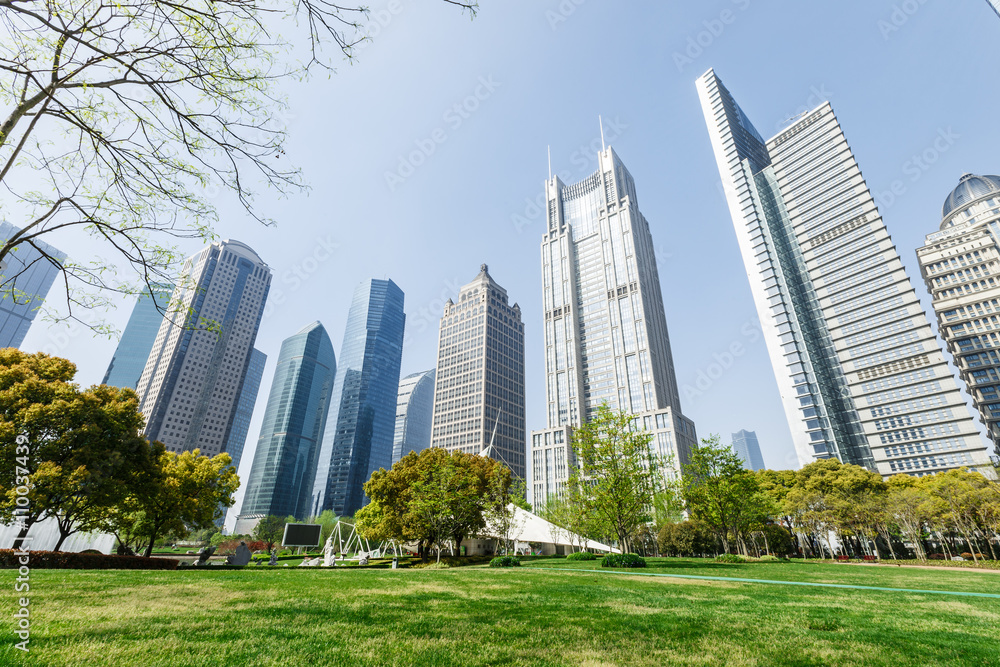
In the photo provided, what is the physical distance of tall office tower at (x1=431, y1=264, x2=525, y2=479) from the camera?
120 m

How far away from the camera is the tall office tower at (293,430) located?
151625 mm

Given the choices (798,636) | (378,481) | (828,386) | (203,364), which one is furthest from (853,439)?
(203,364)

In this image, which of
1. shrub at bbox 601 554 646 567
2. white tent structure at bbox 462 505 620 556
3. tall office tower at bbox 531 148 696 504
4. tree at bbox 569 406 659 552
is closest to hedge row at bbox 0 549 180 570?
tree at bbox 569 406 659 552

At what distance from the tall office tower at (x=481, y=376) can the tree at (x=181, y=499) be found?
8370 cm

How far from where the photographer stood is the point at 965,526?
36.5 metres

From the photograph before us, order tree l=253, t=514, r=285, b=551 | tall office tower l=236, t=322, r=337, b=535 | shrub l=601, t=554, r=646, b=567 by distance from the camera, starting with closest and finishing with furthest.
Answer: shrub l=601, t=554, r=646, b=567 → tree l=253, t=514, r=285, b=551 → tall office tower l=236, t=322, r=337, b=535

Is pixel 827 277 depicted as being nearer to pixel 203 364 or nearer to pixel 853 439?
pixel 853 439

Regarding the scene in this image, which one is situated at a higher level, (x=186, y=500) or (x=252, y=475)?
(x=252, y=475)

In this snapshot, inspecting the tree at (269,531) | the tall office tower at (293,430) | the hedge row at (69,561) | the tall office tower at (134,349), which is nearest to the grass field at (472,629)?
the hedge row at (69,561)

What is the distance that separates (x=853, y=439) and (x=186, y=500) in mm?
122424

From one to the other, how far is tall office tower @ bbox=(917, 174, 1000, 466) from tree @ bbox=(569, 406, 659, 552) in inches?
3621

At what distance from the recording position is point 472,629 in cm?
537

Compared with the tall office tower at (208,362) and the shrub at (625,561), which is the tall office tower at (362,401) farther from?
the shrub at (625,561)

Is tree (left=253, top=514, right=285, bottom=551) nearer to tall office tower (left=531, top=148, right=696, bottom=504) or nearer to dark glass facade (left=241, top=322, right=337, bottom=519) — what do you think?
dark glass facade (left=241, top=322, right=337, bottom=519)
